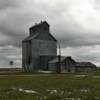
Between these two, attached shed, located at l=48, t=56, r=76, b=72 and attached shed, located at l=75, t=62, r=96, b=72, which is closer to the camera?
attached shed, located at l=48, t=56, r=76, b=72

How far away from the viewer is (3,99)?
15.4 metres

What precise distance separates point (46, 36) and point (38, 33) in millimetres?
2782

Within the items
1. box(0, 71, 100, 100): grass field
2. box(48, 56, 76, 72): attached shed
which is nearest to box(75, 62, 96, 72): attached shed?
box(48, 56, 76, 72): attached shed

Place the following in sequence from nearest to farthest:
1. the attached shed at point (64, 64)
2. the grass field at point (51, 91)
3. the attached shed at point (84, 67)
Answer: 1. the grass field at point (51, 91)
2. the attached shed at point (64, 64)
3. the attached shed at point (84, 67)

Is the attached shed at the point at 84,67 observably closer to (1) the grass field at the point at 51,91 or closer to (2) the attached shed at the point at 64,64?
(2) the attached shed at the point at 64,64

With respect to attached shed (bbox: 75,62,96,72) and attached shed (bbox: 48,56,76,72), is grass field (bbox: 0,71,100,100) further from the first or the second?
attached shed (bbox: 75,62,96,72)

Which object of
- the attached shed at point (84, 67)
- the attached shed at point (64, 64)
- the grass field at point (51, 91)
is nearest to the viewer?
the grass field at point (51, 91)

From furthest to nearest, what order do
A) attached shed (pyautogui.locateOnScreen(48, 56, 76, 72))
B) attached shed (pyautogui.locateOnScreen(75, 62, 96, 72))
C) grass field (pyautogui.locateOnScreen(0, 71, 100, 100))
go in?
attached shed (pyautogui.locateOnScreen(75, 62, 96, 72)) < attached shed (pyautogui.locateOnScreen(48, 56, 76, 72)) < grass field (pyautogui.locateOnScreen(0, 71, 100, 100))

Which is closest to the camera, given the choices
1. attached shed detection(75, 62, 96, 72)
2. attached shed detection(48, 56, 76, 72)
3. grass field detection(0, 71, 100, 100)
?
grass field detection(0, 71, 100, 100)

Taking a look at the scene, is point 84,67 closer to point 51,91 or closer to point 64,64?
point 64,64

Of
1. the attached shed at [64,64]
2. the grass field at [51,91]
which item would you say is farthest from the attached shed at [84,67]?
the grass field at [51,91]

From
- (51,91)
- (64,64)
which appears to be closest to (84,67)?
(64,64)

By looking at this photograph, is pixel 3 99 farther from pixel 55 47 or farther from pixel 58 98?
pixel 55 47

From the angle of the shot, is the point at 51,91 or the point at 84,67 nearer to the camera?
the point at 51,91
